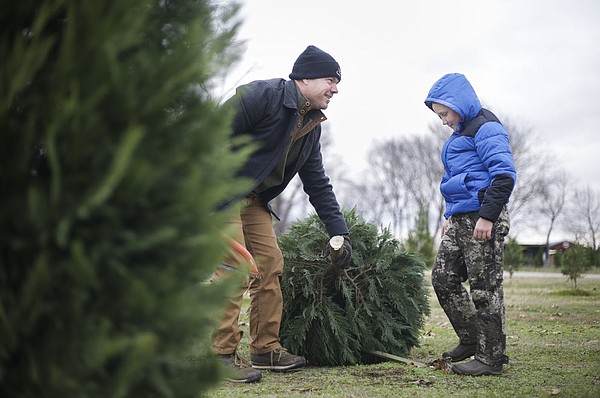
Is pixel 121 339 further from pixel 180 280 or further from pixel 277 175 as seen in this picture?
pixel 277 175

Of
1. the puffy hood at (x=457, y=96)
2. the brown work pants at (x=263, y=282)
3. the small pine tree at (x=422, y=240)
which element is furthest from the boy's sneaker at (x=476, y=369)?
the small pine tree at (x=422, y=240)

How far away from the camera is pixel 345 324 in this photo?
15.8ft

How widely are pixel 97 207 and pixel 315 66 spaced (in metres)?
3.33

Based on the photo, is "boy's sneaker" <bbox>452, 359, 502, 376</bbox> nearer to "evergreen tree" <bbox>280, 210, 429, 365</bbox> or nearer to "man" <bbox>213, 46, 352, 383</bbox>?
"evergreen tree" <bbox>280, 210, 429, 365</bbox>

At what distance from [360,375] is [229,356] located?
3.04ft

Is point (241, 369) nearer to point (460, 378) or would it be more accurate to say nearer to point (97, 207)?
point (460, 378)

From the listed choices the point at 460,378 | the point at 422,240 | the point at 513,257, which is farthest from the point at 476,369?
the point at 422,240

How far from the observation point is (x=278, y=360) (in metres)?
4.54

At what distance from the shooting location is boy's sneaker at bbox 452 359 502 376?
13.8 ft

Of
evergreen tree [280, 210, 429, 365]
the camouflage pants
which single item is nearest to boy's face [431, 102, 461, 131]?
the camouflage pants

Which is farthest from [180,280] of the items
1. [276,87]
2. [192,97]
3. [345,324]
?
[345,324]

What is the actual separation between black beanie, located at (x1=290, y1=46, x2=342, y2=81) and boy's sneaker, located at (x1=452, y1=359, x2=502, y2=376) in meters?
2.31

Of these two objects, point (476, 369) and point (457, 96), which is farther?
→ point (457, 96)

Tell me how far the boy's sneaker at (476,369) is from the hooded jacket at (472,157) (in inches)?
40.9
